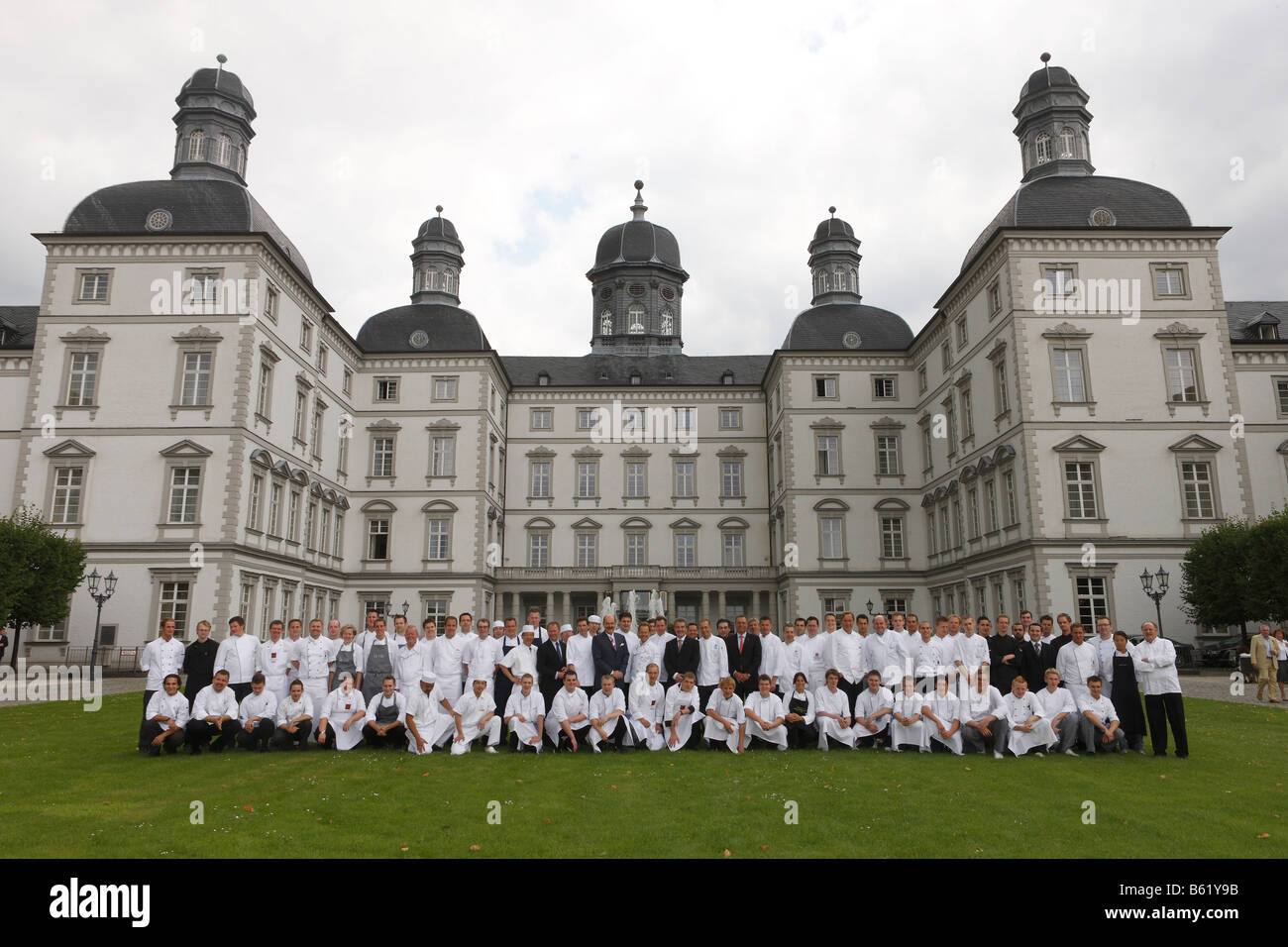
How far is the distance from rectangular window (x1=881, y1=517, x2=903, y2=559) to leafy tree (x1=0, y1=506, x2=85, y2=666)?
35028 millimetres

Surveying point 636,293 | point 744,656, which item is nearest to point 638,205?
point 636,293

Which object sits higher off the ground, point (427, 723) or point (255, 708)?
point (255, 708)

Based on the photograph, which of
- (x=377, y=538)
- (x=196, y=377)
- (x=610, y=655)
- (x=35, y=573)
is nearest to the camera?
(x=610, y=655)

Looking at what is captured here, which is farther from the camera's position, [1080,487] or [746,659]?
[1080,487]

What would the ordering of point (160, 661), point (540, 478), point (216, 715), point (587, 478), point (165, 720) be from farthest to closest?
1. point (540, 478)
2. point (587, 478)
3. point (160, 661)
4. point (216, 715)
5. point (165, 720)

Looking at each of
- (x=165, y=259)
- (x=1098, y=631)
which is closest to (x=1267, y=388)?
(x=1098, y=631)

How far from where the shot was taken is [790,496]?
1759 inches

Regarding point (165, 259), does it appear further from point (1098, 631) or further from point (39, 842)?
point (1098, 631)

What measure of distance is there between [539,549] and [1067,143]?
34.2 meters

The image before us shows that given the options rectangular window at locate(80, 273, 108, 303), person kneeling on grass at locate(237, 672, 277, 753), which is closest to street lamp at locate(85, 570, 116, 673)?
rectangular window at locate(80, 273, 108, 303)

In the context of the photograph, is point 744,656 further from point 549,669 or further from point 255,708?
point 255,708

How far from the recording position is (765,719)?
13.7 m
